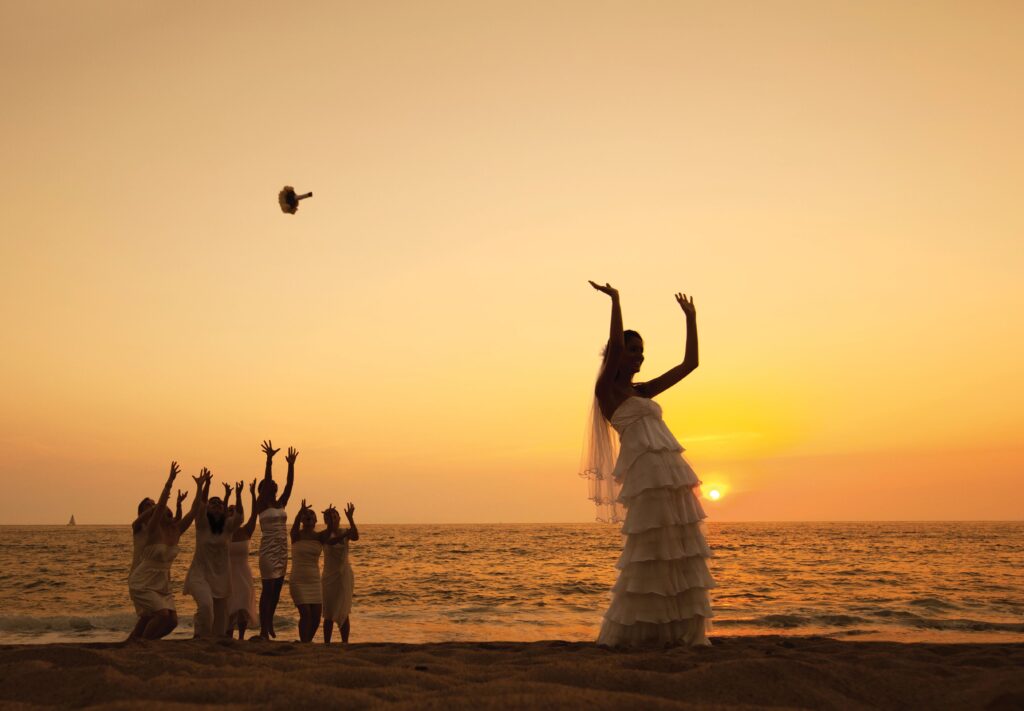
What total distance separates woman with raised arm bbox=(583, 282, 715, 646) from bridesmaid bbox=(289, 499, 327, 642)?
610cm

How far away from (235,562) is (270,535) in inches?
24.7

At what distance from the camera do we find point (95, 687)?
4.05 m

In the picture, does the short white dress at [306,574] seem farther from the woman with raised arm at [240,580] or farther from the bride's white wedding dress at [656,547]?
the bride's white wedding dress at [656,547]

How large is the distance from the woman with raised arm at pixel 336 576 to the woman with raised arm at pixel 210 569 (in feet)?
5.44

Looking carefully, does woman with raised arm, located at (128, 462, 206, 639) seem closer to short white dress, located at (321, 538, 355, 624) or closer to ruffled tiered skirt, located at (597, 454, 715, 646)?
short white dress, located at (321, 538, 355, 624)

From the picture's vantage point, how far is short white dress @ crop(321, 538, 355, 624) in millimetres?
11688

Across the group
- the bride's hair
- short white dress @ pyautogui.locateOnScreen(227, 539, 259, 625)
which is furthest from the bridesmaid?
the bride's hair

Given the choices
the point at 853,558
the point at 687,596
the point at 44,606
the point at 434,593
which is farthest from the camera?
the point at 853,558

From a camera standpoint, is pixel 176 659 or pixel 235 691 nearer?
pixel 235 691

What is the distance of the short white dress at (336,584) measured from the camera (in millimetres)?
11688

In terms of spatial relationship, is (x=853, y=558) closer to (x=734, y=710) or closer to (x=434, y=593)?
(x=434, y=593)

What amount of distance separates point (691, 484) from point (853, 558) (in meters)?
37.3

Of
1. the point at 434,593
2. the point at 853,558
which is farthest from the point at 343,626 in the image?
the point at 853,558

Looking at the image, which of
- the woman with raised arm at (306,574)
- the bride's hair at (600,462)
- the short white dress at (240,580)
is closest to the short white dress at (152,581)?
the short white dress at (240,580)
